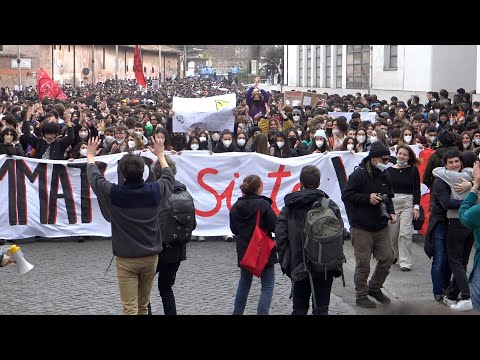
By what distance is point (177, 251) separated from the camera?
697 centimetres

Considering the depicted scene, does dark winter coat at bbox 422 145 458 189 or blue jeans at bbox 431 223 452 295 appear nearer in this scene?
blue jeans at bbox 431 223 452 295

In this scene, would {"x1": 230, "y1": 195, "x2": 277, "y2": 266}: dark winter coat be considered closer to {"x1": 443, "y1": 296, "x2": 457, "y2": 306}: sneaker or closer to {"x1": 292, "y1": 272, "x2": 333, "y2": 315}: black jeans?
{"x1": 292, "y1": 272, "x2": 333, "y2": 315}: black jeans

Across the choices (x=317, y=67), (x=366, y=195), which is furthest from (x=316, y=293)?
(x=317, y=67)

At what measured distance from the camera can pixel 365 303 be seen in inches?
325

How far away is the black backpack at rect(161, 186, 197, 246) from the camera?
6863 millimetres

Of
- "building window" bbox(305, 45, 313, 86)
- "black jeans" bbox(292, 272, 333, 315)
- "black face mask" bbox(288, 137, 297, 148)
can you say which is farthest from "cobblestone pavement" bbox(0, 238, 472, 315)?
"building window" bbox(305, 45, 313, 86)

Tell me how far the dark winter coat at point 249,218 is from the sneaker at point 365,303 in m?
1.38

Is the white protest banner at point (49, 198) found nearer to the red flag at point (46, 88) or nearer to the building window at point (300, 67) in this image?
the red flag at point (46, 88)

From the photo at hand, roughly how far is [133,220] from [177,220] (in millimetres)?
680

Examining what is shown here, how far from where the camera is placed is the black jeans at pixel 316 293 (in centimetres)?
687

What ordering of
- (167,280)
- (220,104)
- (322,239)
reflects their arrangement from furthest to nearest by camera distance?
(220,104) < (167,280) < (322,239)

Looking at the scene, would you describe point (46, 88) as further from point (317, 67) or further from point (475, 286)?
point (317, 67)

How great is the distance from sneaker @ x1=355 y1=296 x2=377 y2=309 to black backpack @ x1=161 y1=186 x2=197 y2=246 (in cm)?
217

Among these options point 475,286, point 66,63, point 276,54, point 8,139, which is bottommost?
point 475,286
